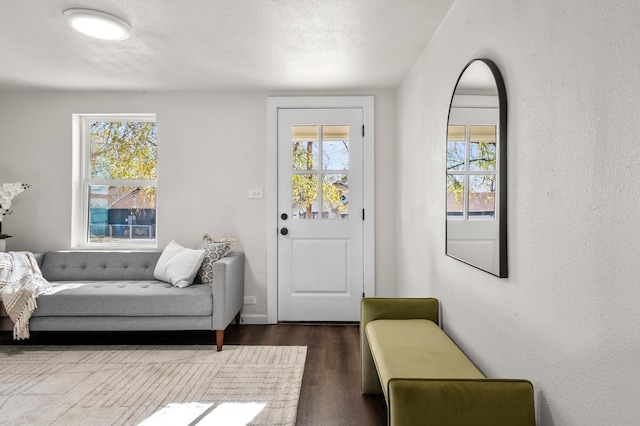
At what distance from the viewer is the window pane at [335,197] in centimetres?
383

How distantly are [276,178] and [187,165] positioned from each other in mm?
864

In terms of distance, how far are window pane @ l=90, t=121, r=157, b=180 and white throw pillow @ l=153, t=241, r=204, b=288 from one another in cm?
96

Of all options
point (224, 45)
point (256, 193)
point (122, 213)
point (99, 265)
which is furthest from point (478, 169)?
point (122, 213)

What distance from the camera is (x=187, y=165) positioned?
12.7 ft

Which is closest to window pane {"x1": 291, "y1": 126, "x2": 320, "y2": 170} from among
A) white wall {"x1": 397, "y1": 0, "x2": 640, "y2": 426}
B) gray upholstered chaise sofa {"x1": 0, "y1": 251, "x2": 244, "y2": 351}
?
gray upholstered chaise sofa {"x1": 0, "y1": 251, "x2": 244, "y2": 351}

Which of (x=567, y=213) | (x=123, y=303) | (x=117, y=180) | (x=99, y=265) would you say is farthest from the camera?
(x=117, y=180)

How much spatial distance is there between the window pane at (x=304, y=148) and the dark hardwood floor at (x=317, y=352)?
1505 millimetres

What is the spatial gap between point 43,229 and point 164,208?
3.85ft

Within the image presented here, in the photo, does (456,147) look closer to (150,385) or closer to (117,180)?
(150,385)

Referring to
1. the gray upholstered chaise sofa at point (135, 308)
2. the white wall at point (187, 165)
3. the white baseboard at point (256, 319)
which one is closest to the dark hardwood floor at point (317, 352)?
the white baseboard at point (256, 319)

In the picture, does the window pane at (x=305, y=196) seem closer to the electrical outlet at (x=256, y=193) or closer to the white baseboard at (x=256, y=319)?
the electrical outlet at (x=256, y=193)

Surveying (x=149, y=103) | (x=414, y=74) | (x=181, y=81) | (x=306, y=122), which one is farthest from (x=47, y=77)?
(x=414, y=74)

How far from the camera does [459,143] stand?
6.66 ft

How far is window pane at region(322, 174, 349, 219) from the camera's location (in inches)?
151
